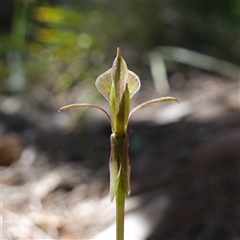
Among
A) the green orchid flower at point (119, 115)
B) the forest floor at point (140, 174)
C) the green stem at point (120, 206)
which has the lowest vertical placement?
the forest floor at point (140, 174)

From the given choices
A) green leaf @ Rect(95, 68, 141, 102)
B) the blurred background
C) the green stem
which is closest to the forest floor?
the blurred background

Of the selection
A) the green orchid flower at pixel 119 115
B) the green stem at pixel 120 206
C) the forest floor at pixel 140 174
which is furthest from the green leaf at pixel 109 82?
the forest floor at pixel 140 174

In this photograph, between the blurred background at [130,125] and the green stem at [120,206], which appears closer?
the green stem at [120,206]

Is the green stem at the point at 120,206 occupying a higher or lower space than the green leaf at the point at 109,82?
lower

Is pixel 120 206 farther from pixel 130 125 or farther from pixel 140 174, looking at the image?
pixel 130 125

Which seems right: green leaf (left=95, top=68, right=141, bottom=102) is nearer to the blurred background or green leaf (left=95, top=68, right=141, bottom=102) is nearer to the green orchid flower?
the green orchid flower

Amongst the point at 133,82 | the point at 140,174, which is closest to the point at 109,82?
the point at 133,82

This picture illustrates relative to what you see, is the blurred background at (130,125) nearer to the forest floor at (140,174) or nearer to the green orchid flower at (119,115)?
the forest floor at (140,174)
